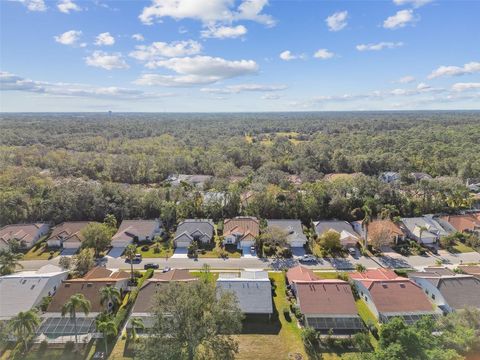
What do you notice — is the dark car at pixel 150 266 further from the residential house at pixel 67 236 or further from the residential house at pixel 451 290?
the residential house at pixel 451 290

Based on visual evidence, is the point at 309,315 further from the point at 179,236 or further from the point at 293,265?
the point at 179,236

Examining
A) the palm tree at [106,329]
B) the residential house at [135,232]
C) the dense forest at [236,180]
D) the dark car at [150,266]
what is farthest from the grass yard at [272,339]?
the dense forest at [236,180]

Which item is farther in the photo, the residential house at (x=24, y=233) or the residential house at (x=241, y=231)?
the residential house at (x=24, y=233)

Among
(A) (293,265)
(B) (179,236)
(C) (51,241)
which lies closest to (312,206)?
(A) (293,265)

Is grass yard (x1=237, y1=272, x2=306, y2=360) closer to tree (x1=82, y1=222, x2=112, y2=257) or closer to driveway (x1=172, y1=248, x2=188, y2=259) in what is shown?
driveway (x1=172, y1=248, x2=188, y2=259)

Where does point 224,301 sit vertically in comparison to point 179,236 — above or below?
above

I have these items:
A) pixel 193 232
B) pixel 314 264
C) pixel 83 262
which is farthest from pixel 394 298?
pixel 83 262

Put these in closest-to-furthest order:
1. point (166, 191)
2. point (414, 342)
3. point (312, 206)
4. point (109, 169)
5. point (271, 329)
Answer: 1. point (414, 342)
2. point (271, 329)
3. point (312, 206)
4. point (166, 191)
5. point (109, 169)
